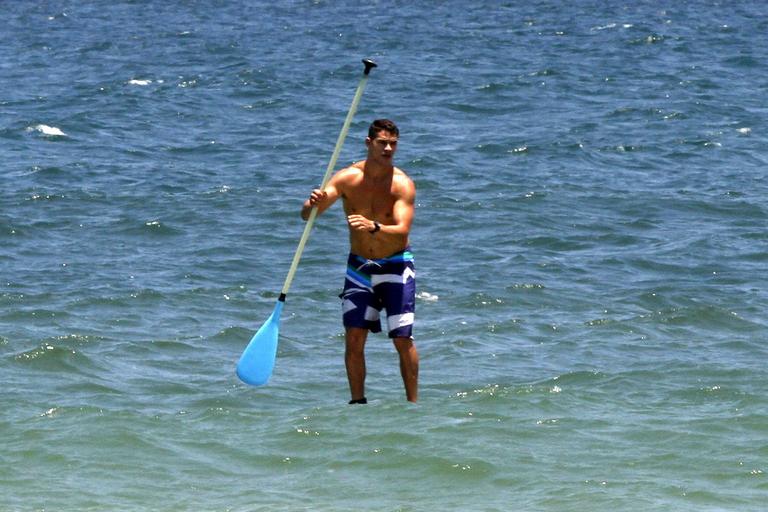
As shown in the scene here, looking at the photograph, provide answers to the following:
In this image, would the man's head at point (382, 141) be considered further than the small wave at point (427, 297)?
→ No

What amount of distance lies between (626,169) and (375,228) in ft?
35.8

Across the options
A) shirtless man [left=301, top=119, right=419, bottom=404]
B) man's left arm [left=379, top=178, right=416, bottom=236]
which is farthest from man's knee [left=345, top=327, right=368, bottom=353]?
man's left arm [left=379, top=178, right=416, bottom=236]

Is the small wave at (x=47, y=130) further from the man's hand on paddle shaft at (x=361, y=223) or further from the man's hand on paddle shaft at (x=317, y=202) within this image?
the man's hand on paddle shaft at (x=361, y=223)

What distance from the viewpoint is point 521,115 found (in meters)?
23.4

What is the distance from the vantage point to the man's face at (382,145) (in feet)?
29.3

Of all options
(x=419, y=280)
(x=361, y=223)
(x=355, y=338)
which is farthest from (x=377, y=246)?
(x=419, y=280)

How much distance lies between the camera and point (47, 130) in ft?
71.3

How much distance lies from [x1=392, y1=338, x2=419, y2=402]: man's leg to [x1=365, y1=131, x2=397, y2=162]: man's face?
1.14m

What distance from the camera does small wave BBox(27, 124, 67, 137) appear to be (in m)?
21.5

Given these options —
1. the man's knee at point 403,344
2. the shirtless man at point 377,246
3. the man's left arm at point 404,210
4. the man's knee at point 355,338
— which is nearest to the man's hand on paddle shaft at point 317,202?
the shirtless man at point 377,246

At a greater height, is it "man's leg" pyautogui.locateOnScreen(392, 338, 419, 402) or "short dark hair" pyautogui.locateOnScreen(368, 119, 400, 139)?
"short dark hair" pyautogui.locateOnScreen(368, 119, 400, 139)

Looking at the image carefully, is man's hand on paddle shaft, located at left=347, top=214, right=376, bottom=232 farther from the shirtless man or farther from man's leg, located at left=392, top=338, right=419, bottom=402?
man's leg, located at left=392, top=338, right=419, bottom=402

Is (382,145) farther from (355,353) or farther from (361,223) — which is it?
(355,353)

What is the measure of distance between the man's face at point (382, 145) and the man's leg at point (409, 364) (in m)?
1.14
